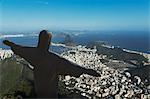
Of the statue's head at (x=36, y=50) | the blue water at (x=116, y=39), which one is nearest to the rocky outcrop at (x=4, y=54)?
the blue water at (x=116, y=39)

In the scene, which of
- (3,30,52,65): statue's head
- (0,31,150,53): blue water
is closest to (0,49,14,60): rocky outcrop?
(0,31,150,53): blue water

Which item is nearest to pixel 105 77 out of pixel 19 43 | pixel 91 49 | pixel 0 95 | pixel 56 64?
pixel 91 49

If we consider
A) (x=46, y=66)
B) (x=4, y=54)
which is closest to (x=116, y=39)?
(x=46, y=66)

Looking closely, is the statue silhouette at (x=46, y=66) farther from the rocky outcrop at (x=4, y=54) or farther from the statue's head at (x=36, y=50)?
the rocky outcrop at (x=4, y=54)

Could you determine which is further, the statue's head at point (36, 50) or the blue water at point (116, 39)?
the blue water at point (116, 39)

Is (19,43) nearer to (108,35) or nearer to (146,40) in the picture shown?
(108,35)

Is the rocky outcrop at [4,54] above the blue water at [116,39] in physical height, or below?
below

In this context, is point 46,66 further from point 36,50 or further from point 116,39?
point 116,39
